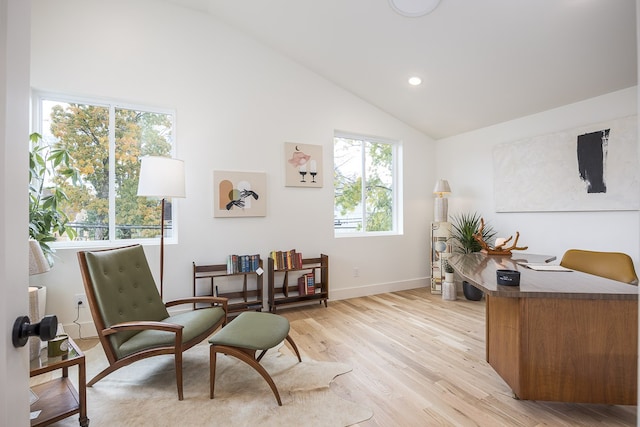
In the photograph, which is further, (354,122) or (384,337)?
(354,122)

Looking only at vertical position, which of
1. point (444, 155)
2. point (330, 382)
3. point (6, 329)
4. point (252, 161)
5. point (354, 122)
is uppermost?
point (354, 122)

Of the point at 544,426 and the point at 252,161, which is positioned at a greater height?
the point at 252,161

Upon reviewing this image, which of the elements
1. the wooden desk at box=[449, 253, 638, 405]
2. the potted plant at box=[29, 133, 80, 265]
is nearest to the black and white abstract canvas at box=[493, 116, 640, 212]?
the wooden desk at box=[449, 253, 638, 405]

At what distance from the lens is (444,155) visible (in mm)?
4969

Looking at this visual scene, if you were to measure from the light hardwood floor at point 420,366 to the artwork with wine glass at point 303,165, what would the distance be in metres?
1.65

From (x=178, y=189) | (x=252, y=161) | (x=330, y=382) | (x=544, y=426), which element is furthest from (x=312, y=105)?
(x=544, y=426)

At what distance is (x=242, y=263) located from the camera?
3453 mm

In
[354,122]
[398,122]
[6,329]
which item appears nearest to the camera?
[6,329]

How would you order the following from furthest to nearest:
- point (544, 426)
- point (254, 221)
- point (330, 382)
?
point (254, 221), point (330, 382), point (544, 426)

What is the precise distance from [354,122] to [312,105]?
0.69m

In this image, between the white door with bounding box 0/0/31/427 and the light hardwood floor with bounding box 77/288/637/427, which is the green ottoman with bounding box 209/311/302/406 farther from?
the white door with bounding box 0/0/31/427

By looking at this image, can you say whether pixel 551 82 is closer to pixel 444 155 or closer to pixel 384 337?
pixel 444 155

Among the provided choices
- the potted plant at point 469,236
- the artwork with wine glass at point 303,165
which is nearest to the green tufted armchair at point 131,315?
the artwork with wine glass at point 303,165

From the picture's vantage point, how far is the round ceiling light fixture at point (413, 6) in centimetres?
267
